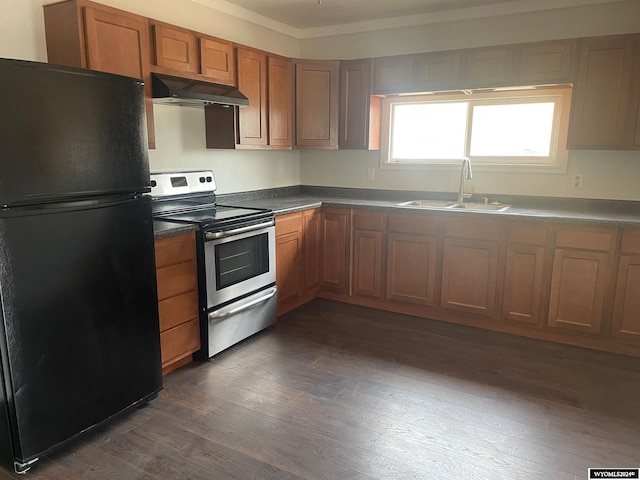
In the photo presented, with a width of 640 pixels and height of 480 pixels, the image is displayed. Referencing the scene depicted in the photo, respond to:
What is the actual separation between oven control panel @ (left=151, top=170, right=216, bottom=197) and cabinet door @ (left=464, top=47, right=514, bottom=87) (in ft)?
7.08

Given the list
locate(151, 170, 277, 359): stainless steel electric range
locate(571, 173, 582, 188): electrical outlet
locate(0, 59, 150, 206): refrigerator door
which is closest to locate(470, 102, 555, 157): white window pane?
locate(571, 173, 582, 188): electrical outlet

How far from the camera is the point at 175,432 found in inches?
87.8

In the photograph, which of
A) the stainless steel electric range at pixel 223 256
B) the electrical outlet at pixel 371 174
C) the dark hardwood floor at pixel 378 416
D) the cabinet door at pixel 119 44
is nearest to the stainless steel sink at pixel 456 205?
the electrical outlet at pixel 371 174

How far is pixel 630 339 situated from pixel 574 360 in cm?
41

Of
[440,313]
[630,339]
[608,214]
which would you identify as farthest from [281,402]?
[608,214]

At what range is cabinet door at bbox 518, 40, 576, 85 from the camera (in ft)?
10.7

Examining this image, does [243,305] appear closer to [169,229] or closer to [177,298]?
Result: [177,298]

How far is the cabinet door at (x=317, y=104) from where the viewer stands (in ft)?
13.5

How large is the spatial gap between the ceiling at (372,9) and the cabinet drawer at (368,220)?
1.69m

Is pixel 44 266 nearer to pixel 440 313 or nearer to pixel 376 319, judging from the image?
pixel 376 319

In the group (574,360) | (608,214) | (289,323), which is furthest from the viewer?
(289,323)

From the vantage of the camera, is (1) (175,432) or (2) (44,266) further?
(1) (175,432)

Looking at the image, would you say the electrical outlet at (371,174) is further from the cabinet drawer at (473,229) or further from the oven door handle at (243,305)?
the oven door handle at (243,305)

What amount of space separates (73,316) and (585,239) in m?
3.07
